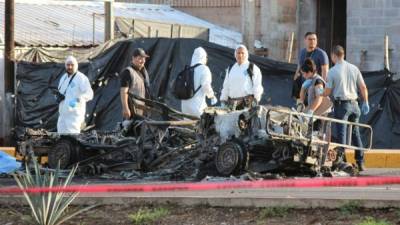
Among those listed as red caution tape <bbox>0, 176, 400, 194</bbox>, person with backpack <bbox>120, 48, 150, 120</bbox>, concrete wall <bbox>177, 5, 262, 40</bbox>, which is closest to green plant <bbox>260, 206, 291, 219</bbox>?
red caution tape <bbox>0, 176, 400, 194</bbox>

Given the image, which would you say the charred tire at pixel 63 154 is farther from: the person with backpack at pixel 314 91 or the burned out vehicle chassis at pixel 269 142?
the person with backpack at pixel 314 91

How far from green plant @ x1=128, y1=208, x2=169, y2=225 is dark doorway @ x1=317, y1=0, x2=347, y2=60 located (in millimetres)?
16044

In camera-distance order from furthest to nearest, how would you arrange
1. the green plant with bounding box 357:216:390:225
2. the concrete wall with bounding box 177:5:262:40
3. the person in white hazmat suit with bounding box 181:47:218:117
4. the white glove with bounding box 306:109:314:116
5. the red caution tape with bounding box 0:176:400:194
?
1. the concrete wall with bounding box 177:5:262:40
2. the person in white hazmat suit with bounding box 181:47:218:117
3. the white glove with bounding box 306:109:314:116
4. the red caution tape with bounding box 0:176:400:194
5. the green plant with bounding box 357:216:390:225

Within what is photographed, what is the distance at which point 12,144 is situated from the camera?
64.3 feet

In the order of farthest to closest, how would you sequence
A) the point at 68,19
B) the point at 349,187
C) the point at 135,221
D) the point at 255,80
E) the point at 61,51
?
1. the point at 68,19
2. the point at 61,51
3. the point at 255,80
4. the point at 349,187
5. the point at 135,221

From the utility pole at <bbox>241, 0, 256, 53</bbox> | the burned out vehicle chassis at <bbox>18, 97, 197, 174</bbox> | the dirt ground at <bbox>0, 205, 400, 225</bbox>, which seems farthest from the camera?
the utility pole at <bbox>241, 0, 256, 53</bbox>

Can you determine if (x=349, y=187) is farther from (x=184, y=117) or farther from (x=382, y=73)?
(x=382, y=73)

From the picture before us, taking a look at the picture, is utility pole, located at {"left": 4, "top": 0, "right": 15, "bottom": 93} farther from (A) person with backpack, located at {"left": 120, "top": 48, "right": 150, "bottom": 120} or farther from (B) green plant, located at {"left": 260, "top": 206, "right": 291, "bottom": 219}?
(B) green plant, located at {"left": 260, "top": 206, "right": 291, "bottom": 219}

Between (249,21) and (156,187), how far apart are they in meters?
13.5

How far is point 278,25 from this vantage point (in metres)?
24.9

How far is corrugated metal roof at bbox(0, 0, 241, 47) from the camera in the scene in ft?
79.0

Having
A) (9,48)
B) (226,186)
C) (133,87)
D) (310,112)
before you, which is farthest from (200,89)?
(9,48)

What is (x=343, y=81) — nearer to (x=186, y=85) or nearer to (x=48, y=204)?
(x=186, y=85)

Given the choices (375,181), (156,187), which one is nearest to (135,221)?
(156,187)
